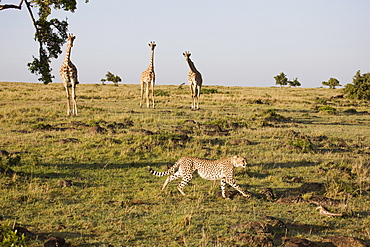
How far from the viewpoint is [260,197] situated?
958 centimetres

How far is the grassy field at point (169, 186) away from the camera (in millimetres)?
7113

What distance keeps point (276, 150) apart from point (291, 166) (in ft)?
7.35

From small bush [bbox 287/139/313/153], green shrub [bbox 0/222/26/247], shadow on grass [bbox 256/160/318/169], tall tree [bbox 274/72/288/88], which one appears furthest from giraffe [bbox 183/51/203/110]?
tall tree [bbox 274/72/288/88]

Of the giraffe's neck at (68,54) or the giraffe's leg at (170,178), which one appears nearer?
the giraffe's leg at (170,178)

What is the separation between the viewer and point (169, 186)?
1040 centimetres

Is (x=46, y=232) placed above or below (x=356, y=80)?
below

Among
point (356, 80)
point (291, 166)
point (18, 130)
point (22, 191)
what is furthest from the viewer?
point (356, 80)

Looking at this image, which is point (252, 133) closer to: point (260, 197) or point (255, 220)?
point (260, 197)

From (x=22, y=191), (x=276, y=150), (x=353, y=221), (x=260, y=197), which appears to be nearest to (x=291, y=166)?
(x=276, y=150)

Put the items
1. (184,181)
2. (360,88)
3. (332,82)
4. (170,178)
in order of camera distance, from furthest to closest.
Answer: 1. (332,82)
2. (360,88)
3. (170,178)
4. (184,181)

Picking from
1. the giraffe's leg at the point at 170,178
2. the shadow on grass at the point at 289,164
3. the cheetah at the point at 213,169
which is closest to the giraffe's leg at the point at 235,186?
the cheetah at the point at 213,169

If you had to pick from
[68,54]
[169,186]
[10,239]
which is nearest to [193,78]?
[68,54]

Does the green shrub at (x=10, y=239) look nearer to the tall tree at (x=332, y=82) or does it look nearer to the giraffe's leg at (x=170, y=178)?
the giraffe's leg at (x=170, y=178)

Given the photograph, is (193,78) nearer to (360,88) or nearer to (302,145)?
(302,145)
